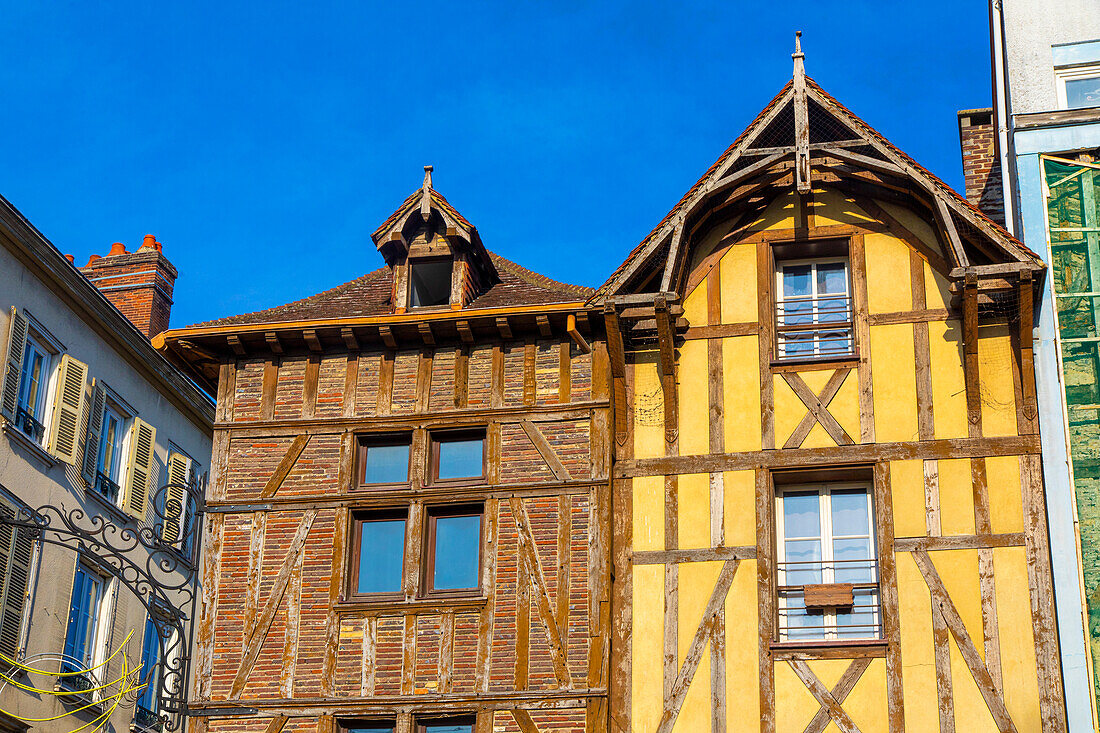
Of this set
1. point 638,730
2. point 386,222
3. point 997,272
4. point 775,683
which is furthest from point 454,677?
point 997,272

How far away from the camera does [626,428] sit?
1603cm

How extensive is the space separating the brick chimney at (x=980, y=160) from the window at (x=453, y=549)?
25.4 feet

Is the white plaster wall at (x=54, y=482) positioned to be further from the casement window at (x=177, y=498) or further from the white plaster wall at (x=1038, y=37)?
the white plaster wall at (x=1038, y=37)

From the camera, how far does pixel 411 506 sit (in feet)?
52.5

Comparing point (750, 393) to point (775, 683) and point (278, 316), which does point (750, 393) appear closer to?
point (775, 683)

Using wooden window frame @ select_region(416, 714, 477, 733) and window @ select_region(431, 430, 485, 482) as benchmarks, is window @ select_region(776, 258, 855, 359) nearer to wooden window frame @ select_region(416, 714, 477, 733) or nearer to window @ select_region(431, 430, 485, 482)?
window @ select_region(431, 430, 485, 482)

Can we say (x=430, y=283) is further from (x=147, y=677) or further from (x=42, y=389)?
(x=147, y=677)

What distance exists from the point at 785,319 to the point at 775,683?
4.07 metres

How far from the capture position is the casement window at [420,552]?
51.4 feet

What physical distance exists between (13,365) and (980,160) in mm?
12832

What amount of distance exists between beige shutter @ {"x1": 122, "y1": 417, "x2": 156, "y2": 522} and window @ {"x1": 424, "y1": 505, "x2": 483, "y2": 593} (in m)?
8.61

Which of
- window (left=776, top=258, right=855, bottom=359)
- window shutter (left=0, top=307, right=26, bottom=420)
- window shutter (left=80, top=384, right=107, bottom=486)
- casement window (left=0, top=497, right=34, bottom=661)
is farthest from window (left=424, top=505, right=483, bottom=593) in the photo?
window shutter (left=80, top=384, right=107, bottom=486)

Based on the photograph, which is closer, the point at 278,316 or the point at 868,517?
the point at 868,517

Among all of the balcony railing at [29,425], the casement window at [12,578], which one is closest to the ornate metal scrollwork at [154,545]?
the casement window at [12,578]
